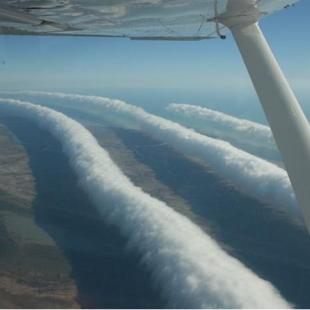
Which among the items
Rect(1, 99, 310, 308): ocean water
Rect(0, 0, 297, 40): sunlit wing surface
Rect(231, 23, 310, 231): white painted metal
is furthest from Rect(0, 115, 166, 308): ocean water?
Rect(231, 23, 310, 231): white painted metal

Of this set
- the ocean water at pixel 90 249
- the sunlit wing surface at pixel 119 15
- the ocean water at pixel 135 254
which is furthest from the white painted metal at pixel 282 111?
the ocean water at pixel 135 254

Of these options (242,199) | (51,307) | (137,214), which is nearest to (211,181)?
(242,199)

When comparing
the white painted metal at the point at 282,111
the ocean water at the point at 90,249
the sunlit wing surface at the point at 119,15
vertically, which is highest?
the sunlit wing surface at the point at 119,15

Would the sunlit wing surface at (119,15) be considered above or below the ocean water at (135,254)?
above

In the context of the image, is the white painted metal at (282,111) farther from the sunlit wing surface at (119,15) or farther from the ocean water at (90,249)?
the ocean water at (90,249)

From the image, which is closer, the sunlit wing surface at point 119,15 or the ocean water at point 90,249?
the sunlit wing surface at point 119,15

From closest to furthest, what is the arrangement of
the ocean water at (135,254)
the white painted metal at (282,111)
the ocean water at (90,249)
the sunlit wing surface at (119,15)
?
1. the white painted metal at (282,111)
2. the sunlit wing surface at (119,15)
3. the ocean water at (90,249)
4. the ocean water at (135,254)

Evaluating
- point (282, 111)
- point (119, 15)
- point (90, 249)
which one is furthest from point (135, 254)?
point (282, 111)
